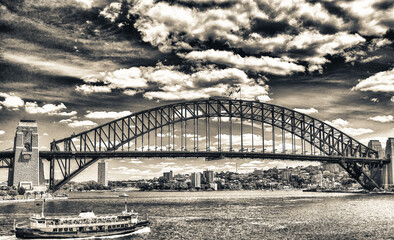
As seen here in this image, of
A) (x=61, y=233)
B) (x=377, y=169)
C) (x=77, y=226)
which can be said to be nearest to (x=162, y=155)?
(x=77, y=226)

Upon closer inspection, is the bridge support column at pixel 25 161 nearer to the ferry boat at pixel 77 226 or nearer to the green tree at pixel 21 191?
the green tree at pixel 21 191

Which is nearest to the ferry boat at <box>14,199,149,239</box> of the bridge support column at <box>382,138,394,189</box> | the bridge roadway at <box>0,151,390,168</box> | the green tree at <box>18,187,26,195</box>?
the bridge roadway at <box>0,151,390,168</box>

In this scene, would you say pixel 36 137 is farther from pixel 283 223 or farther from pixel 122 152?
pixel 283 223

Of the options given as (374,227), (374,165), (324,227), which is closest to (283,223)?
(324,227)

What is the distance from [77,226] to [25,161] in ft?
242

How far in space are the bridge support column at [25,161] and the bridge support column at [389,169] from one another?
105 m

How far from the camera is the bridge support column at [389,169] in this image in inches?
5758

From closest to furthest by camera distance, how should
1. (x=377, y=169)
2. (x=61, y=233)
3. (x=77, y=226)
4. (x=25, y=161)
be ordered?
(x=61, y=233), (x=77, y=226), (x=25, y=161), (x=377, y=169)

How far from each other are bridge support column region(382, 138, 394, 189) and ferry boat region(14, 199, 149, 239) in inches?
4498

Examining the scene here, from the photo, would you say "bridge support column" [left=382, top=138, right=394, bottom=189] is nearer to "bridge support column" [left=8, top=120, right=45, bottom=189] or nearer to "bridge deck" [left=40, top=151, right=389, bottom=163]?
"bridge deck" [left=40, top=151, right=389, bottom=163]

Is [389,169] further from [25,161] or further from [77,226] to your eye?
[77,226]

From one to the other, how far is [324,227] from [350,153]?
105473mm

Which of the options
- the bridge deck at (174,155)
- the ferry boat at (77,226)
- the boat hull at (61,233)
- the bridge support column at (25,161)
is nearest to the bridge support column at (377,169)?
the bridge deck at (174,155)

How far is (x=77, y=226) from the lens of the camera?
165 feet
